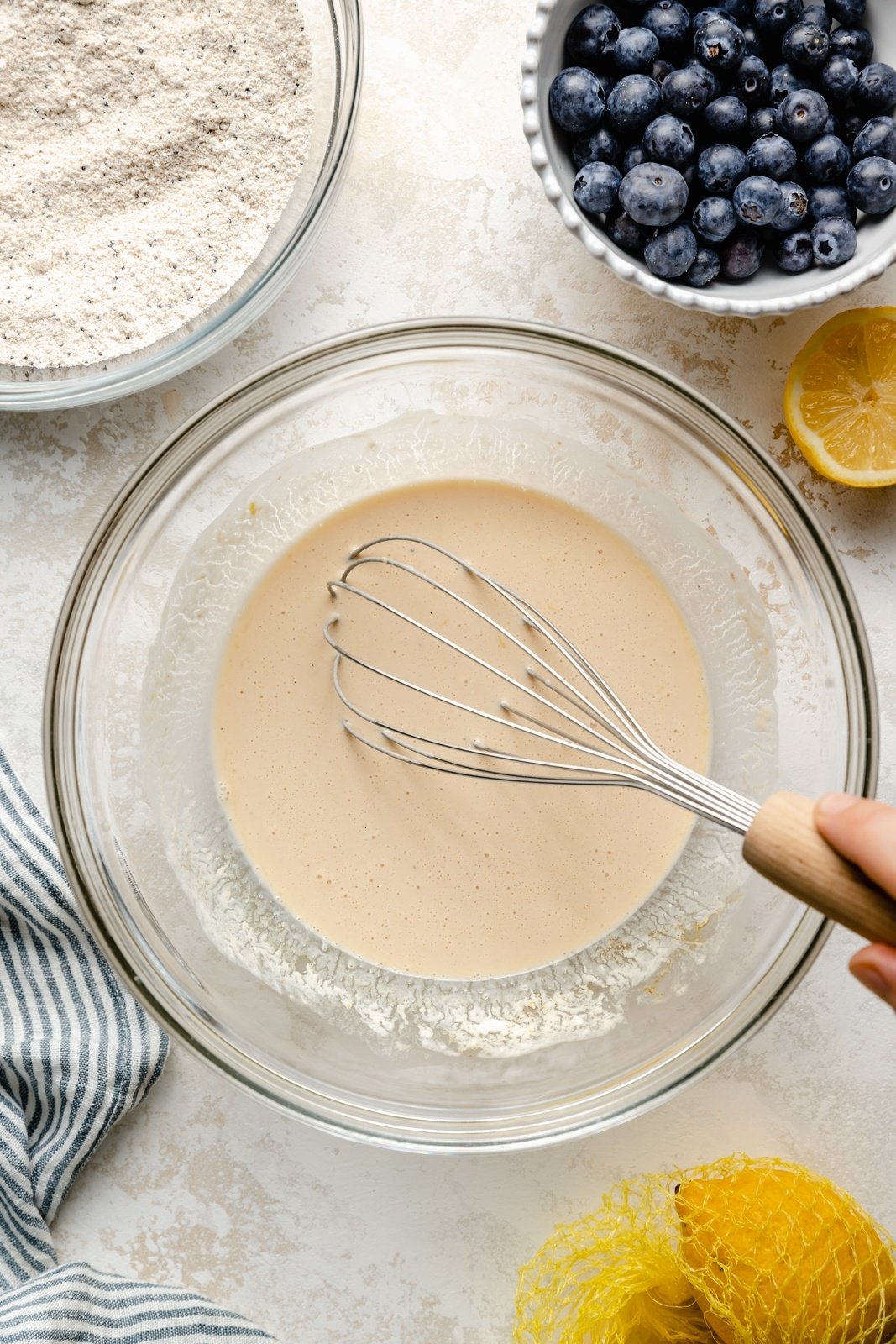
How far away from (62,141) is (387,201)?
1.01 feet

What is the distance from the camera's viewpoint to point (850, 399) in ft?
3.34

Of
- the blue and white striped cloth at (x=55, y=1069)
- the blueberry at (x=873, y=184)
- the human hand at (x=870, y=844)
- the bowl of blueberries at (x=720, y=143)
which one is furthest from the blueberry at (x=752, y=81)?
the blue and white striped cloth at (x=55, y=1069)

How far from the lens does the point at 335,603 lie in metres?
1.06

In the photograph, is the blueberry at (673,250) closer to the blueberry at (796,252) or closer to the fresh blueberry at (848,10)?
the blueberry at (796,252)

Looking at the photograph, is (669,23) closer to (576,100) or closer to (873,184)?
(576,100)

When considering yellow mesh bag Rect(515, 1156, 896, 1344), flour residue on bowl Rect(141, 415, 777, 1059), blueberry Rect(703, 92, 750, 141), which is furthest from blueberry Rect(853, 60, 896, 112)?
yellow mesh bag Rect(515, 1156, 896, 1344)

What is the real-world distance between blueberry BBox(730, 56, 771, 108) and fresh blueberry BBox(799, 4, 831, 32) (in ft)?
0.21

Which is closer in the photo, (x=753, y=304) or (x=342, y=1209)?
(x=753, y=304)

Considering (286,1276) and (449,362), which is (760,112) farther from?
(286,1276)

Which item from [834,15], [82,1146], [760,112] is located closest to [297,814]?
[82,1146]

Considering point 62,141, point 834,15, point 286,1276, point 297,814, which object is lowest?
point 286,1276

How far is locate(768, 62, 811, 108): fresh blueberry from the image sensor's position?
960 mm

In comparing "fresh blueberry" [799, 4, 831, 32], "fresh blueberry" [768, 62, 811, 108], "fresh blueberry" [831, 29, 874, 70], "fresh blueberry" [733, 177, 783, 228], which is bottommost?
"fresh blueberry" [733, 177, 783, 228]

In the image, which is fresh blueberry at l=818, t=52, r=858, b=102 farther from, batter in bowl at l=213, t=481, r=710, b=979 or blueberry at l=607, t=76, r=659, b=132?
batter in bowl at l=213, t=481, r=710, b=979
